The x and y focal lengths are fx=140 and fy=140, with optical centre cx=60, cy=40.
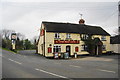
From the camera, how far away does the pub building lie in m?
27.6

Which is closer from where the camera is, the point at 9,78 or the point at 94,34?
the point at 9,78

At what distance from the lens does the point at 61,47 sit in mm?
28609

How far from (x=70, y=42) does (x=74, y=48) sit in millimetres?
1635

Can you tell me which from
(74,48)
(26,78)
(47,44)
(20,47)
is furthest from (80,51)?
(20,47)

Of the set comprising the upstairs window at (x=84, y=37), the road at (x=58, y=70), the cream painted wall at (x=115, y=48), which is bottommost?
the road at (x=58, y=70)

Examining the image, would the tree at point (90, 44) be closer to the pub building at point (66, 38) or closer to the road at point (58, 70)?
the pub building at point (66, 38)

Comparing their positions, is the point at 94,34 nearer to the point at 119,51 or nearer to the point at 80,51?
the point at 80,51

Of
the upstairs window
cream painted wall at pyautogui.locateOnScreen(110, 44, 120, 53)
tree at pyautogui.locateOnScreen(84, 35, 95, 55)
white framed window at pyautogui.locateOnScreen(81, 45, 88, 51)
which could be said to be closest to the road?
white framed window at pyautogui.locateOnScreen(81, 45, 88, 51)

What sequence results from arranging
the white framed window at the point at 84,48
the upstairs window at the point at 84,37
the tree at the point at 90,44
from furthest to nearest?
the upstairs window at the point at 84,37
the white framed window at the point at 84,48
the tree at the point at 90,44

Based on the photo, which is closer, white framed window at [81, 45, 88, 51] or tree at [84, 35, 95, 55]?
tree at [84, 35, 95, 55]

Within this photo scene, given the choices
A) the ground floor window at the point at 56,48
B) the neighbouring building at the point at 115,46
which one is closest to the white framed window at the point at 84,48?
the ground floor window at the point at 56,48

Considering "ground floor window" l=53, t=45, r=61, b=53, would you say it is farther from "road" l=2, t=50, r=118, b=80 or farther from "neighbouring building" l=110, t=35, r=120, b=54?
"neighbouring building" l=110, t=35, r=120, b=54

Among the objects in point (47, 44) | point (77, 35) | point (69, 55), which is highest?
point (77, 35)

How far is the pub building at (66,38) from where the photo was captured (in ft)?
90.6
